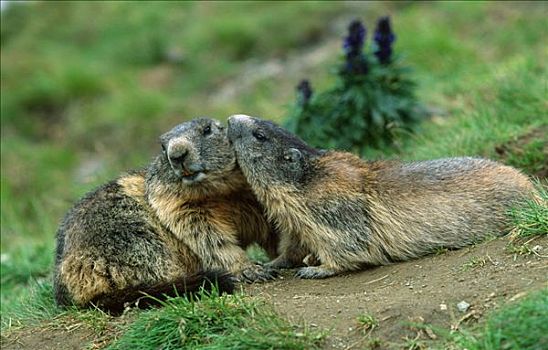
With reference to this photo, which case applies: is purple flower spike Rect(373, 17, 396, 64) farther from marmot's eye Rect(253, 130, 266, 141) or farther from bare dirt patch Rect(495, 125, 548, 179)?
marmot's eye Rect(253, 130, 266, 141)

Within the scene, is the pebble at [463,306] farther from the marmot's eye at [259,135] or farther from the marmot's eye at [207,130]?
the marmot's eye at [207,130]

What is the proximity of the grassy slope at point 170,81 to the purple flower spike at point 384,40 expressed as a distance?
2.48ft

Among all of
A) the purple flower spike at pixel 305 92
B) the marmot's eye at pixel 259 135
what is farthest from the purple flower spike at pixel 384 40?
the marmot's eye at pixel 259 135

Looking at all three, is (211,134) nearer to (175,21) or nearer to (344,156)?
(344,156)

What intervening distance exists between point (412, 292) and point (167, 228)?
Result: 5.39ft

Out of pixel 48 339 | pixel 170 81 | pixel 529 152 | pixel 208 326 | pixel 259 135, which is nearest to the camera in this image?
pixel 208 326

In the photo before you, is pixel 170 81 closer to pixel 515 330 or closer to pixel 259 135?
pixel 259 135

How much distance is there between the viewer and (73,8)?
1870 cm

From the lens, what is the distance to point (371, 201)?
534 cm

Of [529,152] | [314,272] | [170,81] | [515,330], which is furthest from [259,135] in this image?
[170,81]

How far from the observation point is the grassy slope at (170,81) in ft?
27.0

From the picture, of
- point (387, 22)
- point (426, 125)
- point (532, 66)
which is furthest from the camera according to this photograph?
point (532, 66)

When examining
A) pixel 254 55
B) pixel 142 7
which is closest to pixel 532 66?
pixel 254 55

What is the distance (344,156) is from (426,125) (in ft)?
10.2
